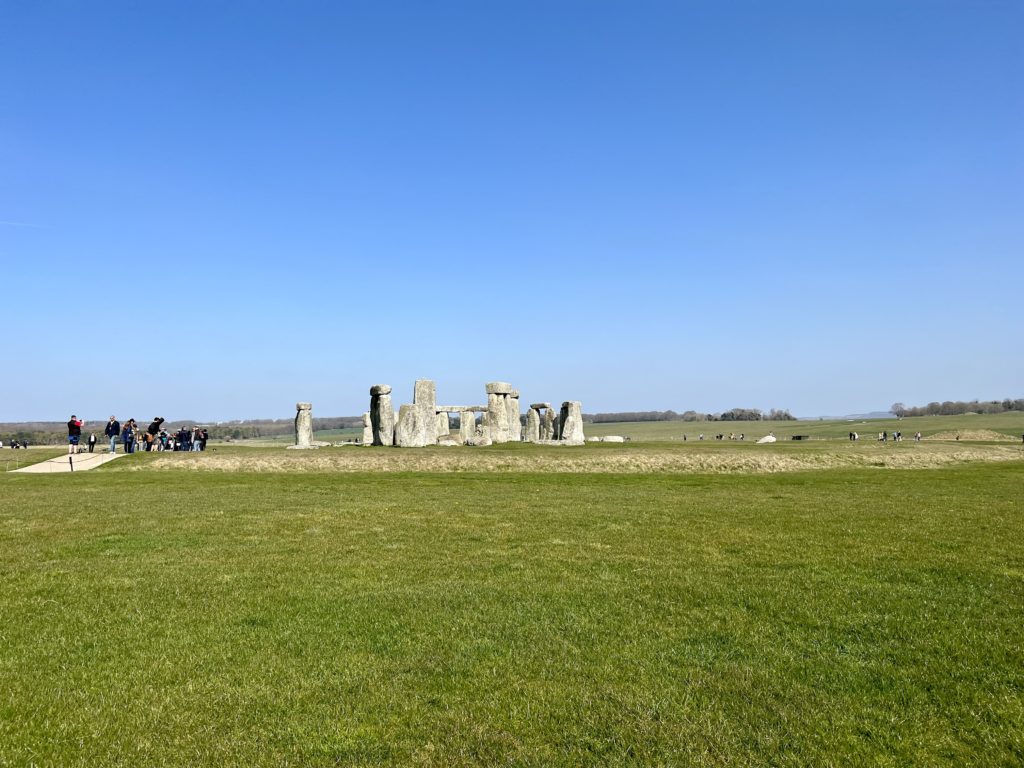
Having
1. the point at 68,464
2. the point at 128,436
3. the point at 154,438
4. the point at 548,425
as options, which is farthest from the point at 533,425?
the point at 68,464

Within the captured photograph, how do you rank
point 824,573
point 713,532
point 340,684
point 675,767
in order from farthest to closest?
1. point 713,532
2. point 824,573
3. point 340,684
4. point 675,767

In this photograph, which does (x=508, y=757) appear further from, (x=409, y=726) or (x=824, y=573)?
(x=824, y=573)

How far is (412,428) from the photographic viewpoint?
33.9 metres

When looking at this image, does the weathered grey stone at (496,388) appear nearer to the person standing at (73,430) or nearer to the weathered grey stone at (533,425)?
the weathered grey stone at (533,425)

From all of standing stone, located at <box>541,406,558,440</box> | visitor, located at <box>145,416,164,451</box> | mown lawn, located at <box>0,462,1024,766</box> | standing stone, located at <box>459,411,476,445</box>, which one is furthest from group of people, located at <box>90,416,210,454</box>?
mown lawn, located at <box>0,462,1024,766</box>

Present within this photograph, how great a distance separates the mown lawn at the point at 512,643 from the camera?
4625 mm

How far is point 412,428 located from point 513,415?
10.7 meters

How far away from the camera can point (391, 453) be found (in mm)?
28578

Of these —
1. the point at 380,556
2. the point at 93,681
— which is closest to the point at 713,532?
the point at 380,556

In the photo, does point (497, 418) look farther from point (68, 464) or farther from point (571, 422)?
point (68, 464)

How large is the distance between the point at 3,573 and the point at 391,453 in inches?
776

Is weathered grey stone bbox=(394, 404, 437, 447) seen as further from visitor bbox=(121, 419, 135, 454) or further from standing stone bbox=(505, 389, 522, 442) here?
visitor bbox=(121, 419, 135, 454)

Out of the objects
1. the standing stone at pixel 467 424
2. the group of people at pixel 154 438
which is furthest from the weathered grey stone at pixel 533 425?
the group of people at pixel 154 438

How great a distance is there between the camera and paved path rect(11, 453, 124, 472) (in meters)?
25.7
